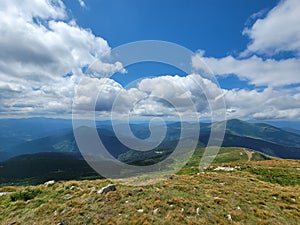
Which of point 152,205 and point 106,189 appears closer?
point 152,205

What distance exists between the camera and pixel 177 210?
13.3 meters

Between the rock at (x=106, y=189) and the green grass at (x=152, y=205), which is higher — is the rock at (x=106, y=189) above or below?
above

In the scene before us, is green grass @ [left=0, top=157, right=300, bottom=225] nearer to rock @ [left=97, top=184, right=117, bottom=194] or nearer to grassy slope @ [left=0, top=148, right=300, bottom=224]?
grassy slope @ [left=0, top=148, right=300, bottom=224]

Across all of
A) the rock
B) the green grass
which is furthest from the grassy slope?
the rock

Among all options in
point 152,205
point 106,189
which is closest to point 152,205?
point 152,205

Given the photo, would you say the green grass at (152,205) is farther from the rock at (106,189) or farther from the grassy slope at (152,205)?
the rock at (106,189)

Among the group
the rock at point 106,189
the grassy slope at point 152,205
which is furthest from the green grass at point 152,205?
the rock at point 106,189

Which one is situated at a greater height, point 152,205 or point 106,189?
point 106,189

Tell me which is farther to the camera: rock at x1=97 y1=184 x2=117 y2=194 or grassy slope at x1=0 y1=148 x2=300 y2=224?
rock at x1=97 y1=184 x2=117 y2=194

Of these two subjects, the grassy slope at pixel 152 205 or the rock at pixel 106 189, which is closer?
the grassy slope at pixel 152 205

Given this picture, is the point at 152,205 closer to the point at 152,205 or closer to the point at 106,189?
the point at 152,205

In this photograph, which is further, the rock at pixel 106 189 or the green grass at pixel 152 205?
the rock at pixel 106 189

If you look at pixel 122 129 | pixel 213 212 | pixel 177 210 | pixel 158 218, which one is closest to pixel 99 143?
pixel 122 129

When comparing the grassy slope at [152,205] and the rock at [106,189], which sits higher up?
the rock at [106,189]
